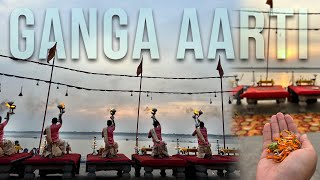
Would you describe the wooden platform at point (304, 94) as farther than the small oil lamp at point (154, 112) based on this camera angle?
No

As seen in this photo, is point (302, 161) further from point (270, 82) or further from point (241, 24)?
point (270, 82)

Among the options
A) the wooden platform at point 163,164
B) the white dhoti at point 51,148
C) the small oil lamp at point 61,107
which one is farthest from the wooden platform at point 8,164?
the wooden platform at point 163,164

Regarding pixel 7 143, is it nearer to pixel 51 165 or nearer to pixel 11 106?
pixel 11 106

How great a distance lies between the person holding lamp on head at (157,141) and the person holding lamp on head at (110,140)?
1.15 ft

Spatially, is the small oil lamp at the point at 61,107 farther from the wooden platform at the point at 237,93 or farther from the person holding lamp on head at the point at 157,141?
the wooden platform at the point at 237,93

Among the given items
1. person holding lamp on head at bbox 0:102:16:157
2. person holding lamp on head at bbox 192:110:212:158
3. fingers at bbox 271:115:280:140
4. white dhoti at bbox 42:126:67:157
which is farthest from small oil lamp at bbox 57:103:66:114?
fingers at bbox 271:115:280:140

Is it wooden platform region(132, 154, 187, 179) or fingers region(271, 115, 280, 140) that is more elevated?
fingers region(271, 115, 280, 140)

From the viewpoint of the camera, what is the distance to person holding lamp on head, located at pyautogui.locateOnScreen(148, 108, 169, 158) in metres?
3.90

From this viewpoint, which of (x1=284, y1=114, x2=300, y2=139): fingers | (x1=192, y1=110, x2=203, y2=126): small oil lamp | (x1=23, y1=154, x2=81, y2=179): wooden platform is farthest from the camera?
(x1=192, y1=110, x2=203, y2=126): small oil lamp

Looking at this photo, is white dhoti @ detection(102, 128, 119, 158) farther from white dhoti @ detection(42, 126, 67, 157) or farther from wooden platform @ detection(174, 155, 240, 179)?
wooden platform @ detection(174, 155, 240, 179)

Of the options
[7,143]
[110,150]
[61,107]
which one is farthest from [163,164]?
[7,143]

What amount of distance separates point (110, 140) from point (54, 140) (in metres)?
0.51

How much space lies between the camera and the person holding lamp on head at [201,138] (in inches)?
154

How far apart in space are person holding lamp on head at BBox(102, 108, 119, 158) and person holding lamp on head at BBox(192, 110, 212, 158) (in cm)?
76
